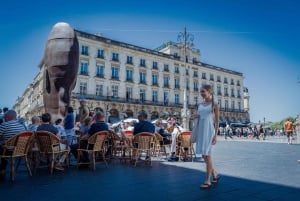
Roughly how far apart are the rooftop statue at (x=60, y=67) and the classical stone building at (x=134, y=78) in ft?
79.9

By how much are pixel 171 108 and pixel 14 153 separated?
133 feet

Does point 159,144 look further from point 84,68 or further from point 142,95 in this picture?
point 142,95

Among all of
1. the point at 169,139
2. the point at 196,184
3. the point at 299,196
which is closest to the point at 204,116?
the point at 196,184

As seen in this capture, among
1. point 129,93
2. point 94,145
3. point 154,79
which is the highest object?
point 154,79

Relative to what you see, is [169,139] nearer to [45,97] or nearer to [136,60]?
[45,97]

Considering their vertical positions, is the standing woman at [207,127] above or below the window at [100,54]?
below

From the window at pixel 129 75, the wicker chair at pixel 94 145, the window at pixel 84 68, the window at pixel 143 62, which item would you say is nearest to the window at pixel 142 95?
the window at pixel 129 75

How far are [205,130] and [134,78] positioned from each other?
3803 cm

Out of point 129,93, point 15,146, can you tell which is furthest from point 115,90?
point 15,146

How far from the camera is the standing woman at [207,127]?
3.87 metres

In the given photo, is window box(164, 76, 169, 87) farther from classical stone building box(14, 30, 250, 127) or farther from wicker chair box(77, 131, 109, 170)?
wicker chair box(77, 131, 109, 170)

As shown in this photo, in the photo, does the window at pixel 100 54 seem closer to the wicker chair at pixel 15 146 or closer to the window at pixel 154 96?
the window at pixel 154 96

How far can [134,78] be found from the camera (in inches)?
1638

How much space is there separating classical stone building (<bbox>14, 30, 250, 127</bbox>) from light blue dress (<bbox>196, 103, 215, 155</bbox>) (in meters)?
31.3
